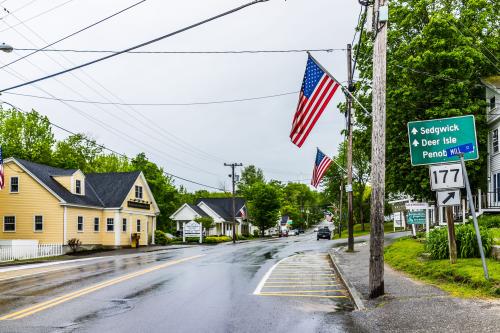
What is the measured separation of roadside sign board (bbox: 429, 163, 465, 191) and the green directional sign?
20 cm

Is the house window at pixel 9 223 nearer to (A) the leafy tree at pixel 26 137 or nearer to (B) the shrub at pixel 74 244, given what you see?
(B) the shrub at pixel 74 244

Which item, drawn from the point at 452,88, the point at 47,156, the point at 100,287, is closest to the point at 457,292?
the point at 100,287

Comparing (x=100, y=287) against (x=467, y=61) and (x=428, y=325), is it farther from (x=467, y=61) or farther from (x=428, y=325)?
(x=467, y=61)

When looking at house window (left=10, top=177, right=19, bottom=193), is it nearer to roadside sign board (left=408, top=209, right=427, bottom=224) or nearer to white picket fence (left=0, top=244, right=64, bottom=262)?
white picket fence (left=0, top=244, right=64, bottom=262)

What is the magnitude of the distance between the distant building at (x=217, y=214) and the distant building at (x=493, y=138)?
38.9 metres

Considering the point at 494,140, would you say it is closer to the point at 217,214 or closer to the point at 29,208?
the point at 29,208

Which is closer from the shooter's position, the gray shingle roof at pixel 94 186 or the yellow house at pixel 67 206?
the yellow house at pixel 67 206

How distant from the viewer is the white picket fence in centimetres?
2912

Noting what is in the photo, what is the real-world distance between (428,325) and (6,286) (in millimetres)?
12383

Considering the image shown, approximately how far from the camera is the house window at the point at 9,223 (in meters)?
37.5

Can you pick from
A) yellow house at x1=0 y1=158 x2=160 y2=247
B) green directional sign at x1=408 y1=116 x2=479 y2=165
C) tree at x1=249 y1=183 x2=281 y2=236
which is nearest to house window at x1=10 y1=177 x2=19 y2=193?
yellow house at x1=0 y1=158 x2=160 y2=247

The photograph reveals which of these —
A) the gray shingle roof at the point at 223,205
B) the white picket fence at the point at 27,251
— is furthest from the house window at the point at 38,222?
the gray shingle roof at the point at 223,205

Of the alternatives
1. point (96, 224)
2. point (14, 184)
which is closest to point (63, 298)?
point (14, 184)

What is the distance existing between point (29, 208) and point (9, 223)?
197 cm
